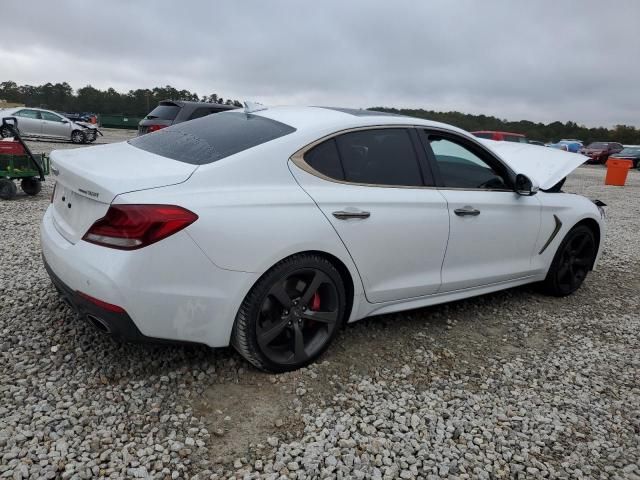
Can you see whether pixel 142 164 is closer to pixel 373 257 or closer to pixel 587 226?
pixel 373 257

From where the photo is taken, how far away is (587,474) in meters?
2.24

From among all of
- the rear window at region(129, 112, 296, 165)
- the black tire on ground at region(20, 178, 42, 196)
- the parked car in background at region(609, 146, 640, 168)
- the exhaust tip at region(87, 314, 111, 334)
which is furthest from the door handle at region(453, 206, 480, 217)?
the parked car in background at region(609, 146, 640, 168)

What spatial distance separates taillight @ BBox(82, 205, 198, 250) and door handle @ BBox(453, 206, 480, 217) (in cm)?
186

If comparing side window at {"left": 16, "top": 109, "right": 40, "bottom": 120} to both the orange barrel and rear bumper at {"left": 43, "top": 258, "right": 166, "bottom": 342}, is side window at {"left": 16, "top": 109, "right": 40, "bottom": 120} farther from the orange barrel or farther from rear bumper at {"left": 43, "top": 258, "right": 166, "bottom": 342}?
the orange barrel

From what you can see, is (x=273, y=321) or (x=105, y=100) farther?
(x=105, y=100)

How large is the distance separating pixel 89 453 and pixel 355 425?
1216 millimetres

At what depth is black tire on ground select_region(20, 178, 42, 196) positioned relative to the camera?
789cm

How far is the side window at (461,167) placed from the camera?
345 centimetres

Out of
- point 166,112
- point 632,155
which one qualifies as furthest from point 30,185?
point 632,155

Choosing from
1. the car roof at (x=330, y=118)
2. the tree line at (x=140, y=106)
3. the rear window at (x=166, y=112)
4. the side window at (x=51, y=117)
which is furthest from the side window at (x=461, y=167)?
the tree line at (x=140, y=106)

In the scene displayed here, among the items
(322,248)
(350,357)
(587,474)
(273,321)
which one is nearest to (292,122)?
(322,248)

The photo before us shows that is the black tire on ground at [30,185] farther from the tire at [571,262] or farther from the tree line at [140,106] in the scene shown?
the tree line at [140,106]

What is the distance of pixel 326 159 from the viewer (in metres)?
2.89

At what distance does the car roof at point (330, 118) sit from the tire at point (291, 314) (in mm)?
847
